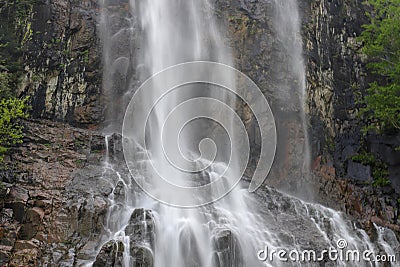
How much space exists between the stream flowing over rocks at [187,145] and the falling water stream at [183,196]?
51 millimetres

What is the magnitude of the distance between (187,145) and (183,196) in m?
4.78

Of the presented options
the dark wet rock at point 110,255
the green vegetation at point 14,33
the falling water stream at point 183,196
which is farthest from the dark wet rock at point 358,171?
the green vegetation at point 14,33

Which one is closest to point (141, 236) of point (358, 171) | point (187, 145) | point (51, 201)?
point (51, 201)

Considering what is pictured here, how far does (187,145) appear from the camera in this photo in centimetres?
1767

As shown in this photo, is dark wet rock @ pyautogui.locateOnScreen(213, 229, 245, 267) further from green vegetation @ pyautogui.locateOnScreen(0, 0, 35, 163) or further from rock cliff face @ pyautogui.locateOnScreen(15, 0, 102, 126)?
green vegetation @ pyautogui.locateOnScreen(0, 0, 35, 163)

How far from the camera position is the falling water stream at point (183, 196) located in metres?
10.8

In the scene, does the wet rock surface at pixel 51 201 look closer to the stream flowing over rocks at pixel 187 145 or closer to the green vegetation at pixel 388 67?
the stream flowing over rocks at pixel 187 145

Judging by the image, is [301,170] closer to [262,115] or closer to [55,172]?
[262,115]

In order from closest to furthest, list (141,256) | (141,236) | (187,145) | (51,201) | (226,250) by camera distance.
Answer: (141,256) → (141,236) → (226,250) → (51,201) → (187,145)

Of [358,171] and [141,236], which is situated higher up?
[358,171]

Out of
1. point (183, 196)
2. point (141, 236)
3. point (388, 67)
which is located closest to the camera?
point (141, 236)

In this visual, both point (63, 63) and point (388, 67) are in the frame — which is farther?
point (63, 63)

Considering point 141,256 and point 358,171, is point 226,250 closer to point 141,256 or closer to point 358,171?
point 141,256

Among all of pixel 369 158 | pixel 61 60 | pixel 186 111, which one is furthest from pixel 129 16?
pixel 369 158
